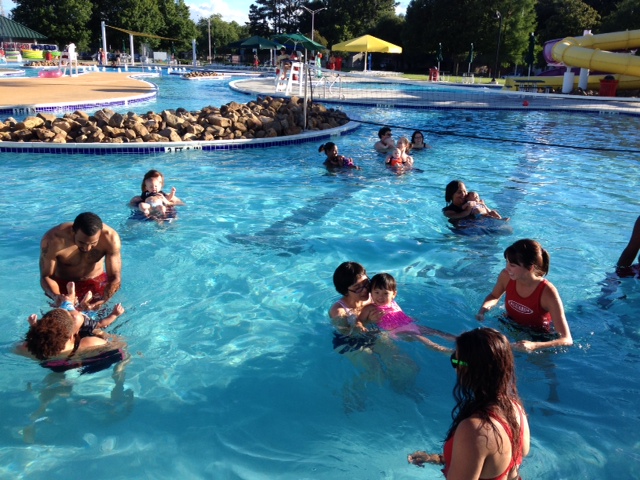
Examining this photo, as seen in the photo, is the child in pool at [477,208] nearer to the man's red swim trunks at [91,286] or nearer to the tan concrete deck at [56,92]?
the man's red swim trunks at [91,286]

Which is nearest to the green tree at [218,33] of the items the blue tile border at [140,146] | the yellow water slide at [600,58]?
the yellow water slide at [600,58]

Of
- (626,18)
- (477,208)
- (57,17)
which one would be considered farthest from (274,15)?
(477,208)

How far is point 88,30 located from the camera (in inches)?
2522

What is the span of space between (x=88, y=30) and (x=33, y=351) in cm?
7044

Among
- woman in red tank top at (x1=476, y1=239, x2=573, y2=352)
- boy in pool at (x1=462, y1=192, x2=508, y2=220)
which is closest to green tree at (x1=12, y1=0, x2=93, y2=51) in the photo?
boy in pool at (x1=462, y1=192, x2=508, y2=220)

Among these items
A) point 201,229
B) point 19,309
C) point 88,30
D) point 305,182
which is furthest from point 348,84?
point 88,30

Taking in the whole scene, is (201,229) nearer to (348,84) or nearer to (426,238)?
(426,238)

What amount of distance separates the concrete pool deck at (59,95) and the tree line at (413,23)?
1073 inches

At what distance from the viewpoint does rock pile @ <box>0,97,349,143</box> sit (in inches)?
486

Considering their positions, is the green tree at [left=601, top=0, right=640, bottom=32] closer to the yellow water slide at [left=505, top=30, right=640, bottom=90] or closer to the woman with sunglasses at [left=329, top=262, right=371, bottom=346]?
the yellow water slide at [left=505, top=30, right=640, bottom=90]

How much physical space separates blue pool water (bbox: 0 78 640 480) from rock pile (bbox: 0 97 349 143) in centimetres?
208

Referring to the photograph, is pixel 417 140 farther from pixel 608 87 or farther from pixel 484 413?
pixel 608 87

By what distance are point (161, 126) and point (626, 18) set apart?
44284mm

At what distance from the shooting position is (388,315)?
414 centimetres
